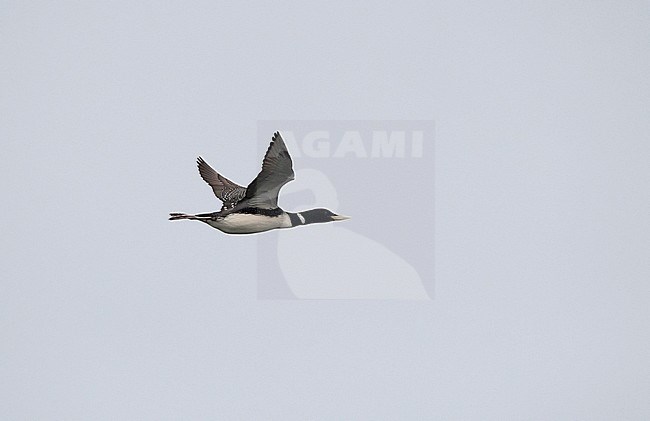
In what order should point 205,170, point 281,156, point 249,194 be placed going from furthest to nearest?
1. point 205,170
2. point 249,194
3. point 281,156

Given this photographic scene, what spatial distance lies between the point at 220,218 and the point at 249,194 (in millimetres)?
705

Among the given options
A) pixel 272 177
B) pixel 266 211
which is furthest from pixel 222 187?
pixel 272 177

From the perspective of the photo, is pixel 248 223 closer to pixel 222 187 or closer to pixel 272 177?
pixel 272 177

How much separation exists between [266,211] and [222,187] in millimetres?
3503

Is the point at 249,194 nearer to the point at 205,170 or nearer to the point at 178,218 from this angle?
the point at 178,218

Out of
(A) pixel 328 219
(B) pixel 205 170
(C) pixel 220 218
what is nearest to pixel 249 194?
(C) pixel 220 218

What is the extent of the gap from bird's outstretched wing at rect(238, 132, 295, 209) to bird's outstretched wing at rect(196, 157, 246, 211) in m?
1.77

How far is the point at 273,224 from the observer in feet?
67.0

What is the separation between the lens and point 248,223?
2017 centimetres

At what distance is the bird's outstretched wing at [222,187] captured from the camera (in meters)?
22.4

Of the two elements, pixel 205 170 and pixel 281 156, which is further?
pixel 205 170

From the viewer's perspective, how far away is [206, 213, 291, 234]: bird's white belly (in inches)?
787

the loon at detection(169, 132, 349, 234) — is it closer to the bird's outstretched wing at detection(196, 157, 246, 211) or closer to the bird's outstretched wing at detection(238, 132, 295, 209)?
the bird's outstretched wing at detection(238, 132, 295, 209)

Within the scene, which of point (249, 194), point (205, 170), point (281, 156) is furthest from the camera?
point (205, 170)
